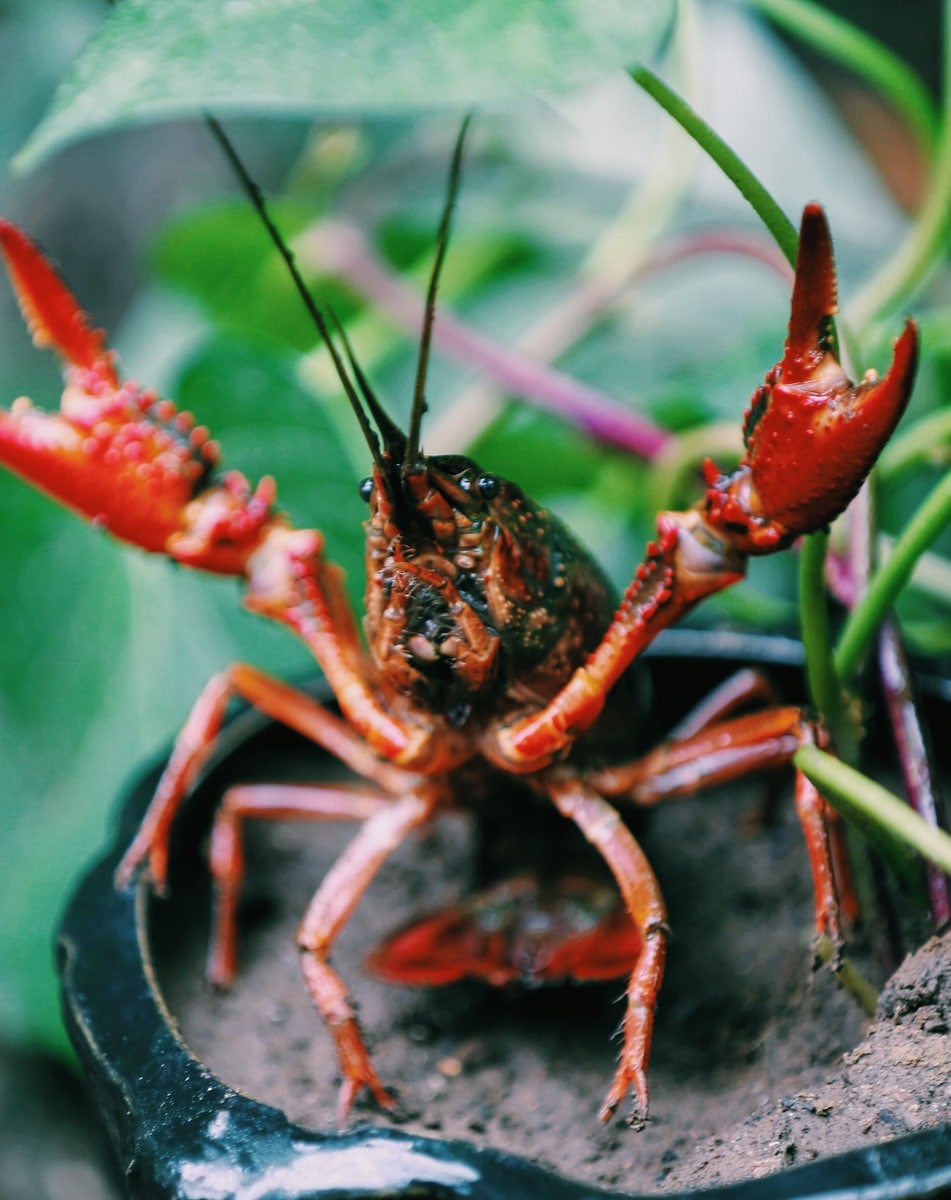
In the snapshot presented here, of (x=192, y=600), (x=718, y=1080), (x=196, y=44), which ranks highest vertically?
(x=196, y=44)

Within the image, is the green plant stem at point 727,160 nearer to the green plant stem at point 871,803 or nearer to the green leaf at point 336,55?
the green leaf at point 336,55

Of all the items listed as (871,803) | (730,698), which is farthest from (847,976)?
(730,698)

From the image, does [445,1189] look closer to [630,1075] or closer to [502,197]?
[630,1075]

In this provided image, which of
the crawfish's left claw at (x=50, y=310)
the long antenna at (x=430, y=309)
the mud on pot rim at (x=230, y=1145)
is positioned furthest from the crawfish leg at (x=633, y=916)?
the crawfish's left claw at (x=50, y=310)

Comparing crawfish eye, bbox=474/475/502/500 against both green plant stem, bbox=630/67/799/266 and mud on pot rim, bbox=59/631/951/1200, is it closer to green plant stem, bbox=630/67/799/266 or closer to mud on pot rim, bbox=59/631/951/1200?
green plant stem, bbox=630/67/799/266

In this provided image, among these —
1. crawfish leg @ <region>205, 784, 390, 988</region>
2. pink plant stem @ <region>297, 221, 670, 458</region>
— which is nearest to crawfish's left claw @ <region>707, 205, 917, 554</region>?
crawfish leg @ <region>205, 784, 390, 988</region>

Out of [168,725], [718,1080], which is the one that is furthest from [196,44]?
[168,725]

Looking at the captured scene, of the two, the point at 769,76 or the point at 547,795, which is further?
the point at 769,76
